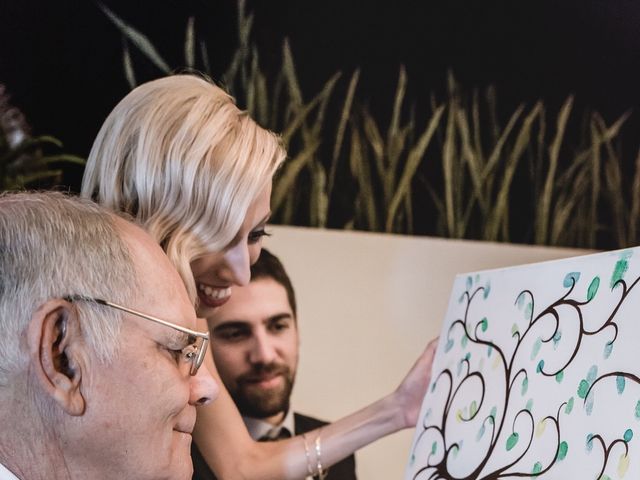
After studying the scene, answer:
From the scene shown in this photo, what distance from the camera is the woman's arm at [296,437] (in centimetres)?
167

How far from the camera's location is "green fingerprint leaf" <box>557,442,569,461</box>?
3.66ft

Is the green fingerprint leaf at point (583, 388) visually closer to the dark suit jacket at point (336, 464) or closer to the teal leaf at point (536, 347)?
the teal leaf at point (536, 347)

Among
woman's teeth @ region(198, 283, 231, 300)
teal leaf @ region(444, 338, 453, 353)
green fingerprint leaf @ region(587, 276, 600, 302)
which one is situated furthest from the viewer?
woman's teeth @ region(198, 283, 231, 300)

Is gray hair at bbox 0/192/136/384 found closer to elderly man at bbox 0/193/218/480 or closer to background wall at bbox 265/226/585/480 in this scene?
elderly man at bbox 0/193/218/480

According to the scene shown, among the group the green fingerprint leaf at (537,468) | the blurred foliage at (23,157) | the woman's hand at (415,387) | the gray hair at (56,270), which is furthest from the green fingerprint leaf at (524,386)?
the blurred foliage at (23,157)

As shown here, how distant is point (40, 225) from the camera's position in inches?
43.8

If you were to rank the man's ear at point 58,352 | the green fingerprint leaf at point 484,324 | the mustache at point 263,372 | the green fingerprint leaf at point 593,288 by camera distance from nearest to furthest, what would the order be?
the man's ear at point 58,352 < the green fingerprint leaf at point 593,288 < the green fingerprint leaf at point 484,324 < the mustache at point 263,372

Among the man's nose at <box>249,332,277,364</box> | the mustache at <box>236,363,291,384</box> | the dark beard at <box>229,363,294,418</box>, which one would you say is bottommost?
the dark beard at <box>229,363,294,418</box>

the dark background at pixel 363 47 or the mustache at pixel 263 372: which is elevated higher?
the dark background at pixel 363 47

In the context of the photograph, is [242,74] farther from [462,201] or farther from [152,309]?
[152,309]

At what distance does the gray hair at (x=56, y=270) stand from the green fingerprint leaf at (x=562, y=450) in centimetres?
60

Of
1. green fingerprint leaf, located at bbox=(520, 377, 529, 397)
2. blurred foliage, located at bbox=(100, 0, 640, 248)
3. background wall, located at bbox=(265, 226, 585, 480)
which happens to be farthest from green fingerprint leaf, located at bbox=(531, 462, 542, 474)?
blurred foliage, located at bbox=(100, 0, 640, 248)

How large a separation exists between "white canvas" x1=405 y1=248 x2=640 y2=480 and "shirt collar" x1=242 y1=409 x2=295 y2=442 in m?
0.37

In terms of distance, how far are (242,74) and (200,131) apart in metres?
0.35
